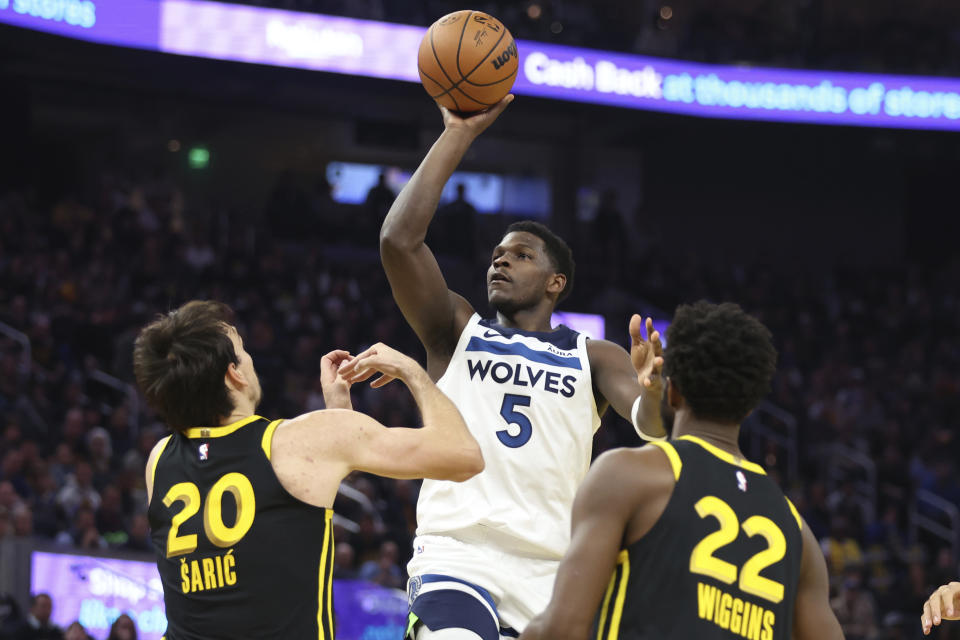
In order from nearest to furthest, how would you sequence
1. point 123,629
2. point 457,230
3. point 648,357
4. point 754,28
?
point 648,357, point 123,629, point 457,230, point 754,28

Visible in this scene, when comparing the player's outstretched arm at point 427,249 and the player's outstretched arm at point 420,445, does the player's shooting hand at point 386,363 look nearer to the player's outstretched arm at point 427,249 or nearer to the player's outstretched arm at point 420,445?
the player's outstretched arm at point 420,445

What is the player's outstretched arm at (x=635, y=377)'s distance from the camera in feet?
12.2

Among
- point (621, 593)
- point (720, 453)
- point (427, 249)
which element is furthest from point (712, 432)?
point (427, 249)

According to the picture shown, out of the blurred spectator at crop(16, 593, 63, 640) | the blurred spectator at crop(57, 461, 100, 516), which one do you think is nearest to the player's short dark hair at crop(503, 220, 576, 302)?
the blurred spectator at crop(16, 593, 63, 640)

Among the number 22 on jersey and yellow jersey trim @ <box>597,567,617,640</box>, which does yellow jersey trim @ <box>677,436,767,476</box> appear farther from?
yellow jersey trim @ <box>597,567,617,640</box>

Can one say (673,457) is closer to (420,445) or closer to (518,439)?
(420,445)

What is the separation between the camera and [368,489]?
12.4m

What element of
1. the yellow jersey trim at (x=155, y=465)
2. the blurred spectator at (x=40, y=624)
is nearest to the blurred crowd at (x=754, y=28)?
the blurred spectator at (x=40, y=624)

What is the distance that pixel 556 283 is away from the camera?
196 inches

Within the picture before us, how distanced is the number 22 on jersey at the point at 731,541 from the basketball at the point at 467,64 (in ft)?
7.70

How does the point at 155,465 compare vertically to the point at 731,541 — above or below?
above

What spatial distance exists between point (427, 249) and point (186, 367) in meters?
1.52

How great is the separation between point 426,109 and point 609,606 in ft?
64.8

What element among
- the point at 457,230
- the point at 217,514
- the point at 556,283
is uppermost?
the point at 457,230
